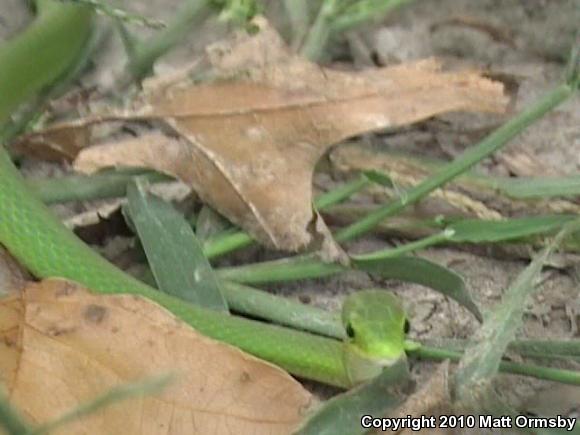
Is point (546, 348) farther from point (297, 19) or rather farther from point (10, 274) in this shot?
point (297, 19)

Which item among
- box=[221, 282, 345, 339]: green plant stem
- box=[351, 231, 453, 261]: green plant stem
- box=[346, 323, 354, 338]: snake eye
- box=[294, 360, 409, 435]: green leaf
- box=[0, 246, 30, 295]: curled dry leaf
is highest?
box=[351, 231, 453, 261]: green plant stem

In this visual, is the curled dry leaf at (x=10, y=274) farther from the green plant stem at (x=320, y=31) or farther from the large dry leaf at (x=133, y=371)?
the green plant stem at (x=320, y=31)

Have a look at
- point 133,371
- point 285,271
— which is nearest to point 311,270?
point 285,271

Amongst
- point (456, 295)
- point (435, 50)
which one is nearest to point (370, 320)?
point (456, 295)

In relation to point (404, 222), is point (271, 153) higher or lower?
higher

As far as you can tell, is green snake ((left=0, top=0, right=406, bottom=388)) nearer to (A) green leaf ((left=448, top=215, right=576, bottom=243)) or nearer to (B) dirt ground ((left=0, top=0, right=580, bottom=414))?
(B) dirt ground ((left=0, top=0, right=580, bottom=414))

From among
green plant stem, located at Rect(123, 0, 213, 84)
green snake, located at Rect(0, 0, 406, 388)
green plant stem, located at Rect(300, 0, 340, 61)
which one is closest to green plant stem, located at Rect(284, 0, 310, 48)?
green plant stem, located at Rect(300, 0, 340, 61)

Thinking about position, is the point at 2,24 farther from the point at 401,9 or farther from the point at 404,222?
the point at 404,222
